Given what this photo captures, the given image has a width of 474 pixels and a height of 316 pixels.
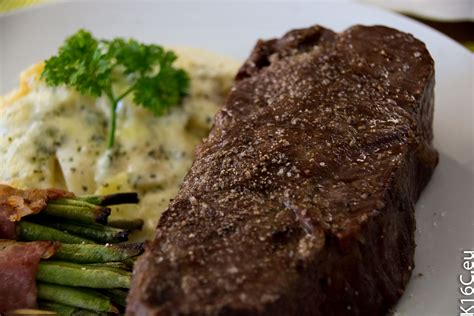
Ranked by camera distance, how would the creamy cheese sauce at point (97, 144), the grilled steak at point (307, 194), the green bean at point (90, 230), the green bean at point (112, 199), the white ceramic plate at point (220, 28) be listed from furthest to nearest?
the white ceramic plate at point (220, 28), the creamy cheese sauce at point (97, 144), the green bean at point (112, 199), the green bean at point (90, 230), the grilled steak at point (307, 194)

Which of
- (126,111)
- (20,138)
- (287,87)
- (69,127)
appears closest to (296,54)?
(287,87)

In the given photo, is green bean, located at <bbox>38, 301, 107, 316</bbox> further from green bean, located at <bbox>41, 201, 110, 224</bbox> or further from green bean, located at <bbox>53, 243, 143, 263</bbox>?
green bean, located at <bbox>41, 201, 110, 224</bbox>

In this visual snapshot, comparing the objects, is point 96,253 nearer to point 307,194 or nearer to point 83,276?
point 83,276

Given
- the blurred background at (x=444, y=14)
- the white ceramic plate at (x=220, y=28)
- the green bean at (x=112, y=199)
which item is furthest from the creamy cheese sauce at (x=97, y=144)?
the blurred background at (x=444, y=14)

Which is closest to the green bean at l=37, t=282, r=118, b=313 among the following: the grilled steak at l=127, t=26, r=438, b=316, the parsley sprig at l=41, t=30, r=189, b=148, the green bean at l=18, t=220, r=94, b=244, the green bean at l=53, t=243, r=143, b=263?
the green bean at l=53, t=243, r=143, b=263

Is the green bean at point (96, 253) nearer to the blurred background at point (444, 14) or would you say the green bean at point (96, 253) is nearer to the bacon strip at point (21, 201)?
the bacon strip at point (21, 201)

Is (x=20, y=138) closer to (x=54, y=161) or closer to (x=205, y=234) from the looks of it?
(x=54, y=161)

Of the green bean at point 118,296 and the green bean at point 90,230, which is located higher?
the green bean at point 90,230

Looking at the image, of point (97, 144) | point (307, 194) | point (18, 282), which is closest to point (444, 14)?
point (97, 144)
